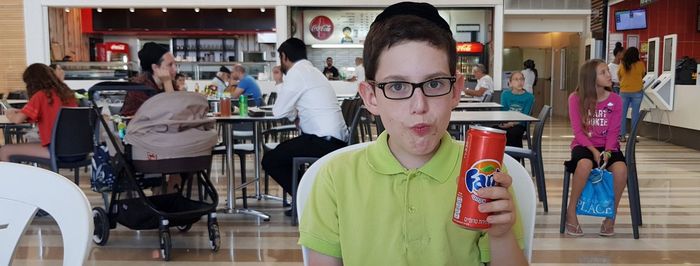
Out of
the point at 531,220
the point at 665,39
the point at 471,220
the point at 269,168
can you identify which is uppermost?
the point at 665,39

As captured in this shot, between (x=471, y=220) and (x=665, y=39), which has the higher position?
(x=665, y=39)

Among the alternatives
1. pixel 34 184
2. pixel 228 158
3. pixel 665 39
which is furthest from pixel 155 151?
pixel 665 39

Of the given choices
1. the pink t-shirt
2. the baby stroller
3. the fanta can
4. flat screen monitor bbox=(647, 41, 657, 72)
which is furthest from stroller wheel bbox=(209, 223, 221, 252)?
flat screen monitor bbox=(647, 41, 657, 72)

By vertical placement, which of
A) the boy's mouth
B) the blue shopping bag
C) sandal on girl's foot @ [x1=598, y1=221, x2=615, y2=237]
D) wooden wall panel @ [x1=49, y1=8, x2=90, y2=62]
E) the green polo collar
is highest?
wooden wall panel @ [x1=49, y1=8, x2=90, y2=62]

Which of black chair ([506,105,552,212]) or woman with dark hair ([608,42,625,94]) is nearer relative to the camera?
black chair ([506,105,552,212])

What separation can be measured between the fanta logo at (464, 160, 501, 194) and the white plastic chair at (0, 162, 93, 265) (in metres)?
0.73

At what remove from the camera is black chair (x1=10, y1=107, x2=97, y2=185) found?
14.0 feet

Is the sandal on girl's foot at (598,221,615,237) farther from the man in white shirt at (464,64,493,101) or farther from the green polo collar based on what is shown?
the man in white shirt at (464,64,493,101)

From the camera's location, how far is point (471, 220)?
3.06 ft

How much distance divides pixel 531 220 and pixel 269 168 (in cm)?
303

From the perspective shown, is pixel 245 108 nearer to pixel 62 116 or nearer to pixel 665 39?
pixel 62 116

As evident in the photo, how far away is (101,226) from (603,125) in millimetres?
3071

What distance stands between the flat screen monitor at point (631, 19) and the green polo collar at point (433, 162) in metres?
11.4

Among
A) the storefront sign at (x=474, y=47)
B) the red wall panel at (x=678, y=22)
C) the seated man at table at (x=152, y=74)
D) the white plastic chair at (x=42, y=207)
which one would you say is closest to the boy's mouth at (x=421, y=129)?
the white plastic chair at (x=42, y=207)
